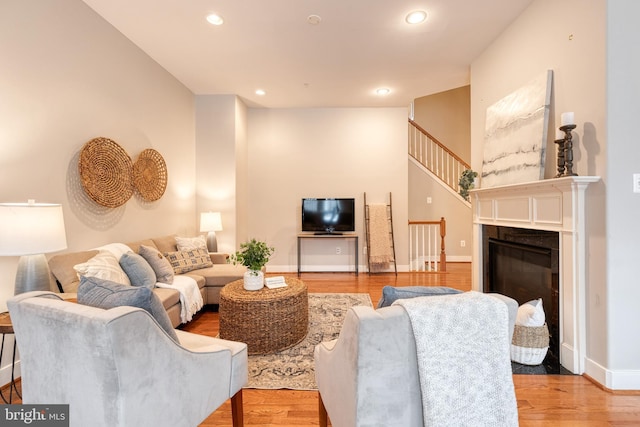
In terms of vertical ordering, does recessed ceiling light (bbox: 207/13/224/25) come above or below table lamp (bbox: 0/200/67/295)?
above

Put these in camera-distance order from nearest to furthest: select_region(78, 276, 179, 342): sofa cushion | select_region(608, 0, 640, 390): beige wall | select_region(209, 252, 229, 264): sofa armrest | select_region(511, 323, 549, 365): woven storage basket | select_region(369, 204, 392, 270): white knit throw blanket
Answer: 1. select_region(78, 276, 179, 342): sofa cushion
2. select_region(608, 0, 640, 390): beige wall
3. select_region(511, 323, 549, 365): woven storage basket
4. select_region(209, 252, 229, 264): sofa armrest
5. select_region(369, 204, 392, 270): white knit throw blanket

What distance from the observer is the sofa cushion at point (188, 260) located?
338cm

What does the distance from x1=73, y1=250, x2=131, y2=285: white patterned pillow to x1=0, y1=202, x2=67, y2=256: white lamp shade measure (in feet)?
1.57

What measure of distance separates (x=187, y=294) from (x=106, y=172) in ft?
4.77

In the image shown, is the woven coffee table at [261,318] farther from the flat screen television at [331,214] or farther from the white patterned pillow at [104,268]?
the flat screen television at [331,214]

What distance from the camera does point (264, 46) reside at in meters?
3.28

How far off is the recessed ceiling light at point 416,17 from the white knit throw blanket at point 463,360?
108 inches

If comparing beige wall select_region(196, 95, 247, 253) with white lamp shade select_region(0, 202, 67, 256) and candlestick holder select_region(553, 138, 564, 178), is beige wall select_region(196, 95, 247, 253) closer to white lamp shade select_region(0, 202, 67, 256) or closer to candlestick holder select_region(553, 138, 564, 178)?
white lamp shade select_region(0, 202, 67, 256)

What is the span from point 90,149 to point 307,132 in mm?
3528

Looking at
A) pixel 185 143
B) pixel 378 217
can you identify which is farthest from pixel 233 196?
pixel 378 217

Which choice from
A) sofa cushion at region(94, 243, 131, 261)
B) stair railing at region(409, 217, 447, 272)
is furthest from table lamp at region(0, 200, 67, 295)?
stair railing at region(409, 217, 447, 272)

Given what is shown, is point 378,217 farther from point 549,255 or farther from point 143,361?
point 143,361

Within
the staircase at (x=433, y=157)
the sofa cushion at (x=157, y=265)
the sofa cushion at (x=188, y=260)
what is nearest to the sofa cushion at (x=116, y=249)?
the sofa cushion at (x=157, y=265)

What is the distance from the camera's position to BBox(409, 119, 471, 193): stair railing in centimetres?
624
